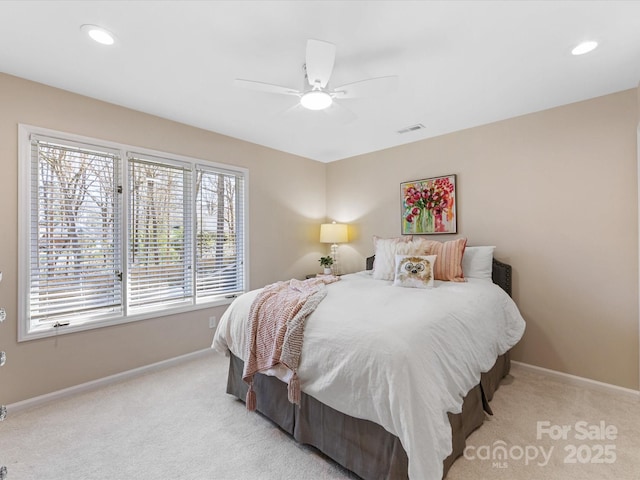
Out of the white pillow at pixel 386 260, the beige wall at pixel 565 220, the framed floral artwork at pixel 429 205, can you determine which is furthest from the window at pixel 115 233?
the beige wall at pixel 565 220

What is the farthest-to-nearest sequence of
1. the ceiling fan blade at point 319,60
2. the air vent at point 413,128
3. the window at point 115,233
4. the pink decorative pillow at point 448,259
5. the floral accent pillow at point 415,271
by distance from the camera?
the air vent at point 413,128 < the pink decorative pillow at point 448,259 < the floral accent pillow at point 415,271 < the window at point 115,233 < the ceiling fan blade at point 319,60

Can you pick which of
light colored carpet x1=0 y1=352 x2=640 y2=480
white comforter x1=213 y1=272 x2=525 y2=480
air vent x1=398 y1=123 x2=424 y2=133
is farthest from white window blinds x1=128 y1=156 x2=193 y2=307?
air vent x1=398 y1=123 x2=424 y2=133

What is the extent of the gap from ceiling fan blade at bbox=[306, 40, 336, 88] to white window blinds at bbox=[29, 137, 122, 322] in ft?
6.80

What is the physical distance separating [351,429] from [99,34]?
2.71 m

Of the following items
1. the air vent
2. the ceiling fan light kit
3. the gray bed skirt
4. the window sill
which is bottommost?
the gray bed skirt

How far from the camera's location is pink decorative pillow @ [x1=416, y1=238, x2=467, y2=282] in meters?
2.80

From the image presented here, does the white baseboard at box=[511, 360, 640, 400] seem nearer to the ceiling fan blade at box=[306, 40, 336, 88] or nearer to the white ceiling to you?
the white ceiling

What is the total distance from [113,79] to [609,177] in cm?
407

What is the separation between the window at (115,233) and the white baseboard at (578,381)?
3172 mm

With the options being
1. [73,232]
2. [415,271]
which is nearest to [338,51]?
[415,271]

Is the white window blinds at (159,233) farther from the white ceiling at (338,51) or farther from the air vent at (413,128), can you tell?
the air vent at (413,128)

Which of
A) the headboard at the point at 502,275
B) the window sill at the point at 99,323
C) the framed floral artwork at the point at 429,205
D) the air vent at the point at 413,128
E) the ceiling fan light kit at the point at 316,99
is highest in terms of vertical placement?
the air vent at the point at 413,128

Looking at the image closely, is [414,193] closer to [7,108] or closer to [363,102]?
[363,102]

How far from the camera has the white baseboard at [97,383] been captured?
88.8 inches
